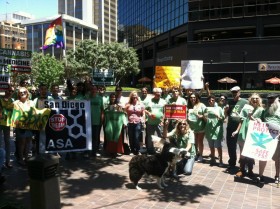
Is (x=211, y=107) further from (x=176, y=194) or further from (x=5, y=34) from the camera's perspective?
(x=5, y=34)

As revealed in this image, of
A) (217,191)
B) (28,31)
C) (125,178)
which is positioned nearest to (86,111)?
(125,178)

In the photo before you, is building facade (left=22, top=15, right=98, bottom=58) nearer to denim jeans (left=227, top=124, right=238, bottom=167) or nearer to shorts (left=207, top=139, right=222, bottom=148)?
shorts (left=207, top=139, right=222, bottom=148)

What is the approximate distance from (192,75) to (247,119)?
3.76 m

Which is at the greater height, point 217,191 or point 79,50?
point 79,50

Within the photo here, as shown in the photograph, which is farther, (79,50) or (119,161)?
(79,50)

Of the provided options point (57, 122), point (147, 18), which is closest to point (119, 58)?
point (147, 18)

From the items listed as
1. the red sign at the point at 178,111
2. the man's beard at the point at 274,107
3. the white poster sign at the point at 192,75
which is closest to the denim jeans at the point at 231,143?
the man's beard at the point at 274,107

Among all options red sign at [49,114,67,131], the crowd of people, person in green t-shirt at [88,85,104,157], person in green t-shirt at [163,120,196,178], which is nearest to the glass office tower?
the crowd of people

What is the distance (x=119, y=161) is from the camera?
8750 mm

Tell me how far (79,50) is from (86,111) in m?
48.8

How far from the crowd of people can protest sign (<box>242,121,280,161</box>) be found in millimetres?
159

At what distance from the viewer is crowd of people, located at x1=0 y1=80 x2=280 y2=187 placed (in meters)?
7.25

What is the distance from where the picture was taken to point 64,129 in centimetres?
739

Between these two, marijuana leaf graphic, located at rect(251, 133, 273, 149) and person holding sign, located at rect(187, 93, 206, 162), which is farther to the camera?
person holding sign, located at rect(187, 93, 206, 162)
